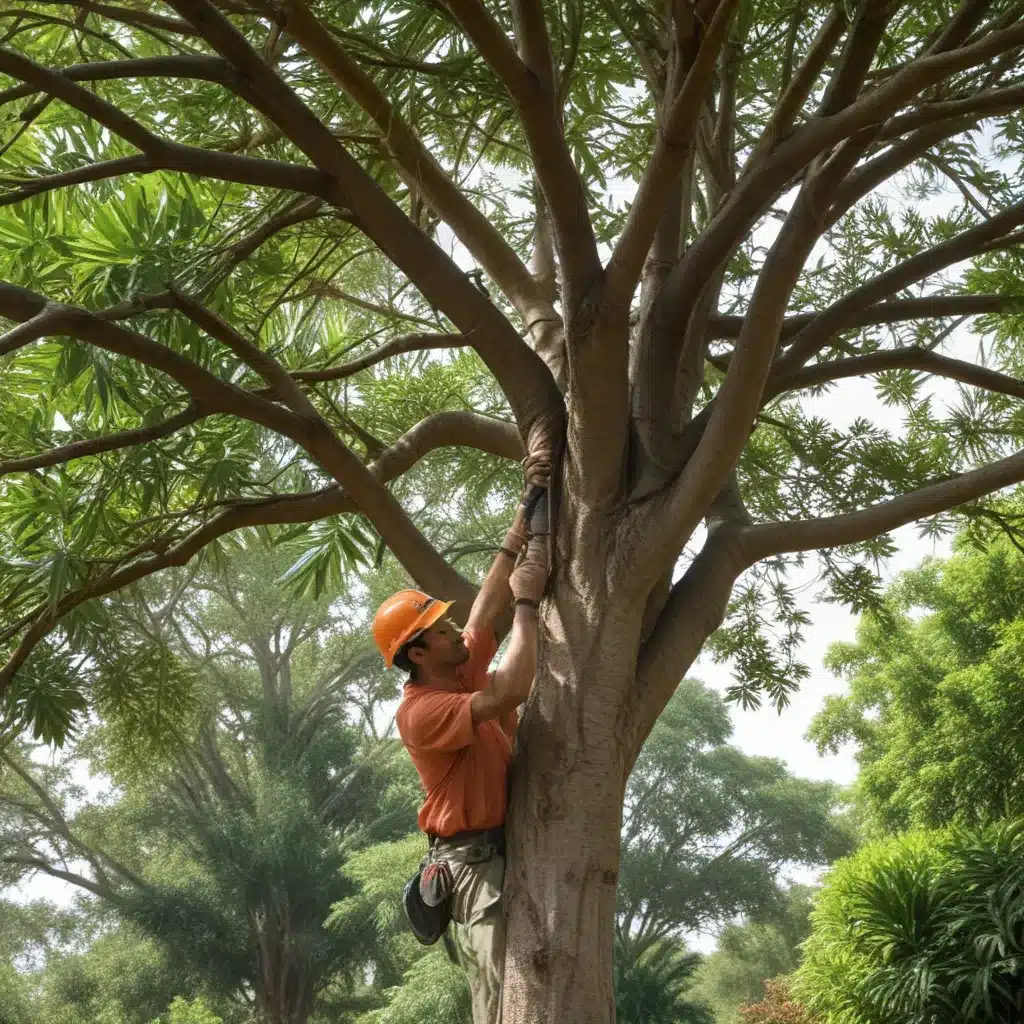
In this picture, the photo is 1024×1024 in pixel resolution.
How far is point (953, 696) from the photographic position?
871 centimetres

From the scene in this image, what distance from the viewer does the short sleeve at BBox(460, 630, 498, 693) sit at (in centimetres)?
239

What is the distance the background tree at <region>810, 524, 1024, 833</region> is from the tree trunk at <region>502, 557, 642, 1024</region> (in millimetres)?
5698

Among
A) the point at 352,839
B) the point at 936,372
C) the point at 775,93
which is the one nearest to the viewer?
the point at 936,372

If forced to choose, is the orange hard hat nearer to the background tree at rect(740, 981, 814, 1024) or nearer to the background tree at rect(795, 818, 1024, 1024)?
the background tree at rect(795, 818, 1024, 1024)

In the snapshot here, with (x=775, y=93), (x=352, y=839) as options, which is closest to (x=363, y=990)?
(x=352, y=839)

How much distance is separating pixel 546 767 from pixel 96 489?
118cm

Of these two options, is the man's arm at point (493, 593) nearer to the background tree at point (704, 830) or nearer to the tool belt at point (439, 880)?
the tool belt at point (439, 880)

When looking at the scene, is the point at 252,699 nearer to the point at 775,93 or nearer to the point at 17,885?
the point at 17,885

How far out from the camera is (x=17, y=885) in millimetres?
15320

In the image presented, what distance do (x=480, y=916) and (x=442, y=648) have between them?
1.70ft

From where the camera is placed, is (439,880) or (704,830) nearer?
(439,880)

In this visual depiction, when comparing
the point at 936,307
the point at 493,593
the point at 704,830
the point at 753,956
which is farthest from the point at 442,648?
the point at 753,956

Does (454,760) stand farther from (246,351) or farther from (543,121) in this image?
(543,121)

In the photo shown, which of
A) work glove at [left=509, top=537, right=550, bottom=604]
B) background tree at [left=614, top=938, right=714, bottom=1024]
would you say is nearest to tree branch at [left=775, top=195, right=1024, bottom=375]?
work glove at [left=509, top=537, right=550, bottom=604]
